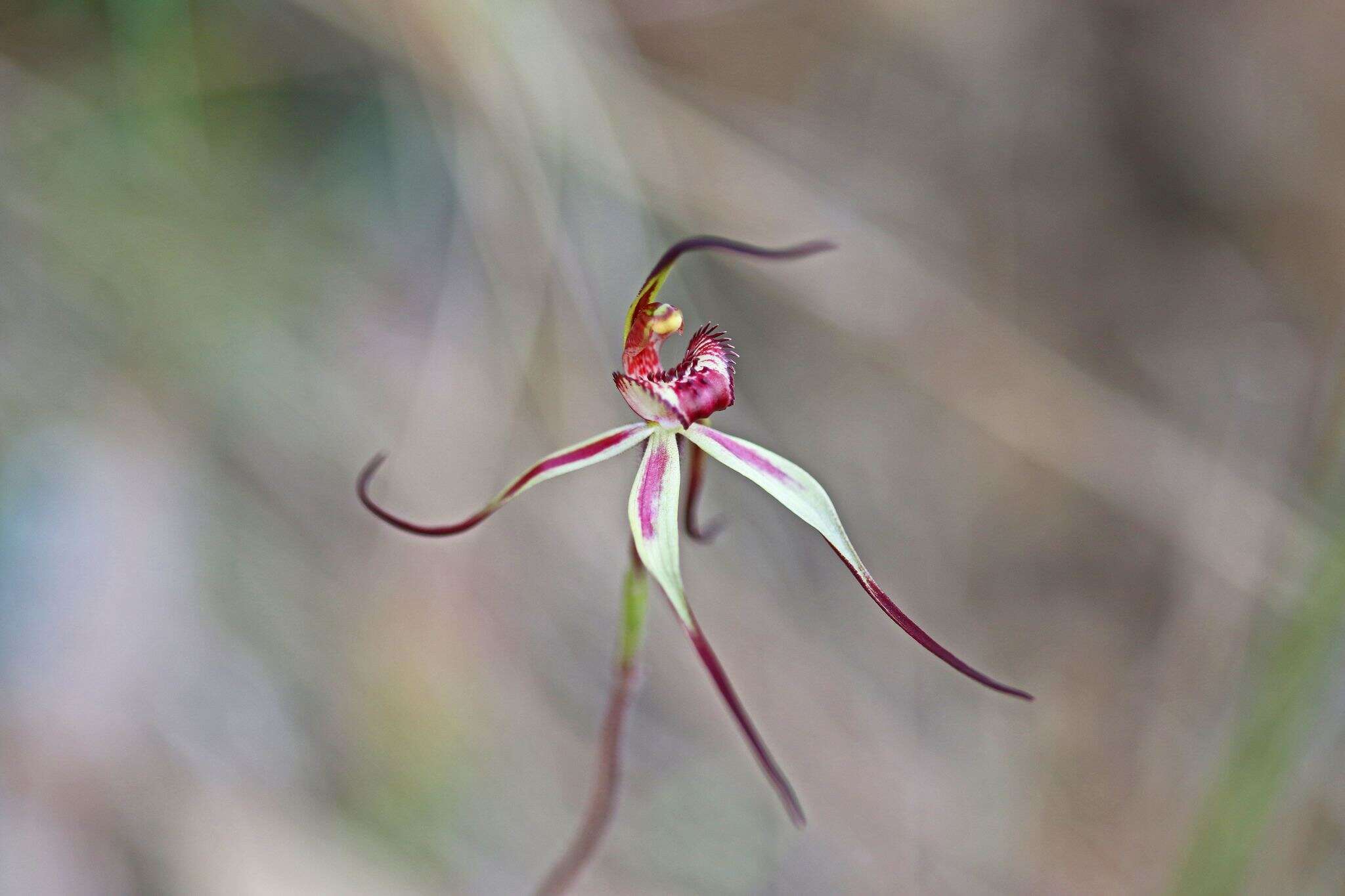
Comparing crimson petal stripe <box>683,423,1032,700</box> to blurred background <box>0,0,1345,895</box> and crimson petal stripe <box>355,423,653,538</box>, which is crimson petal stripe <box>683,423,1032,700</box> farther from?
blurred background <box>0,0,1345,895</box>

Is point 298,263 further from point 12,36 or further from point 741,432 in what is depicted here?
point 741,432

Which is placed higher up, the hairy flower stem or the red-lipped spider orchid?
the red-lipped spider orchid

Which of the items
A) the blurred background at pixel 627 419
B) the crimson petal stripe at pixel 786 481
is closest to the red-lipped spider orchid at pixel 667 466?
the crimson petal stripe at pixel 786 481

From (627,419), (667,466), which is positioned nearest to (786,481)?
(667,466)

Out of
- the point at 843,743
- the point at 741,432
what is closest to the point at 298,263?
the point at 741,432

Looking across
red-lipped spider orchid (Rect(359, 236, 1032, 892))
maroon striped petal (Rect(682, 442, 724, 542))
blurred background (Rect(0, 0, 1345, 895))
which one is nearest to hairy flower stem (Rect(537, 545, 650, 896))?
red-lipped spider orchid (Rect(359, 236, 1032, 892))

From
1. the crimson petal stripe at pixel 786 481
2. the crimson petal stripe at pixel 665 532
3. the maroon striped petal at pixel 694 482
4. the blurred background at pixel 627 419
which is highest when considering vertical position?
the crimson petal stripe at pixel 786 481

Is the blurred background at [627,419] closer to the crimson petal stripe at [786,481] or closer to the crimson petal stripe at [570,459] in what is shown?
the crimson petal stripe at [786,481]
